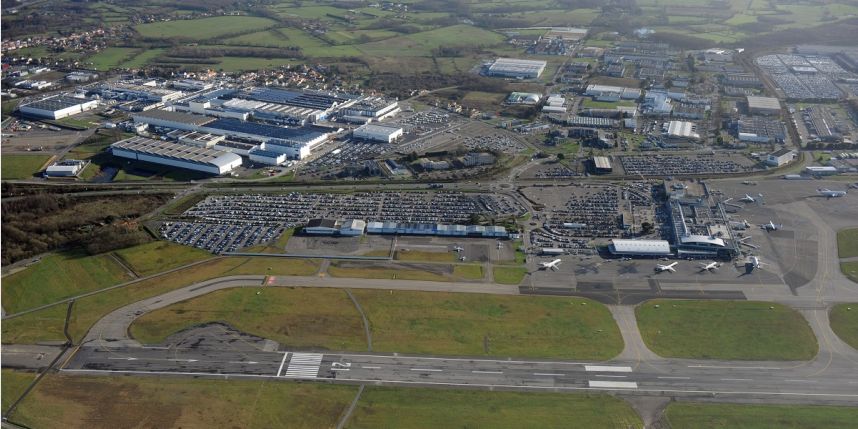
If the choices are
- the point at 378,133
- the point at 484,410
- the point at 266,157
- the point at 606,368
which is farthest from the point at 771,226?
the point at 266,157

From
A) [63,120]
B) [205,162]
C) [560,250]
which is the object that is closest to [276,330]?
[560,250]

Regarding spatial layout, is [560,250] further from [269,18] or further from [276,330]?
[269,18]

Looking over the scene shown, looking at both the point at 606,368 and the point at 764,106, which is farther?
the point at 764,106

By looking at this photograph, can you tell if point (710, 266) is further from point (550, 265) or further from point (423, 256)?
point (423, 256)

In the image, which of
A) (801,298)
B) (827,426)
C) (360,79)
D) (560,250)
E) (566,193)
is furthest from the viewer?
(360,79)

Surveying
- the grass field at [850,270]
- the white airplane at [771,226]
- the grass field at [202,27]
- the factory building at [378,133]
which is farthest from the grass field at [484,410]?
the grass field at [202,27]

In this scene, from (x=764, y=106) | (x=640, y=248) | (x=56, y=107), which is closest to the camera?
(x=640, y=248)
